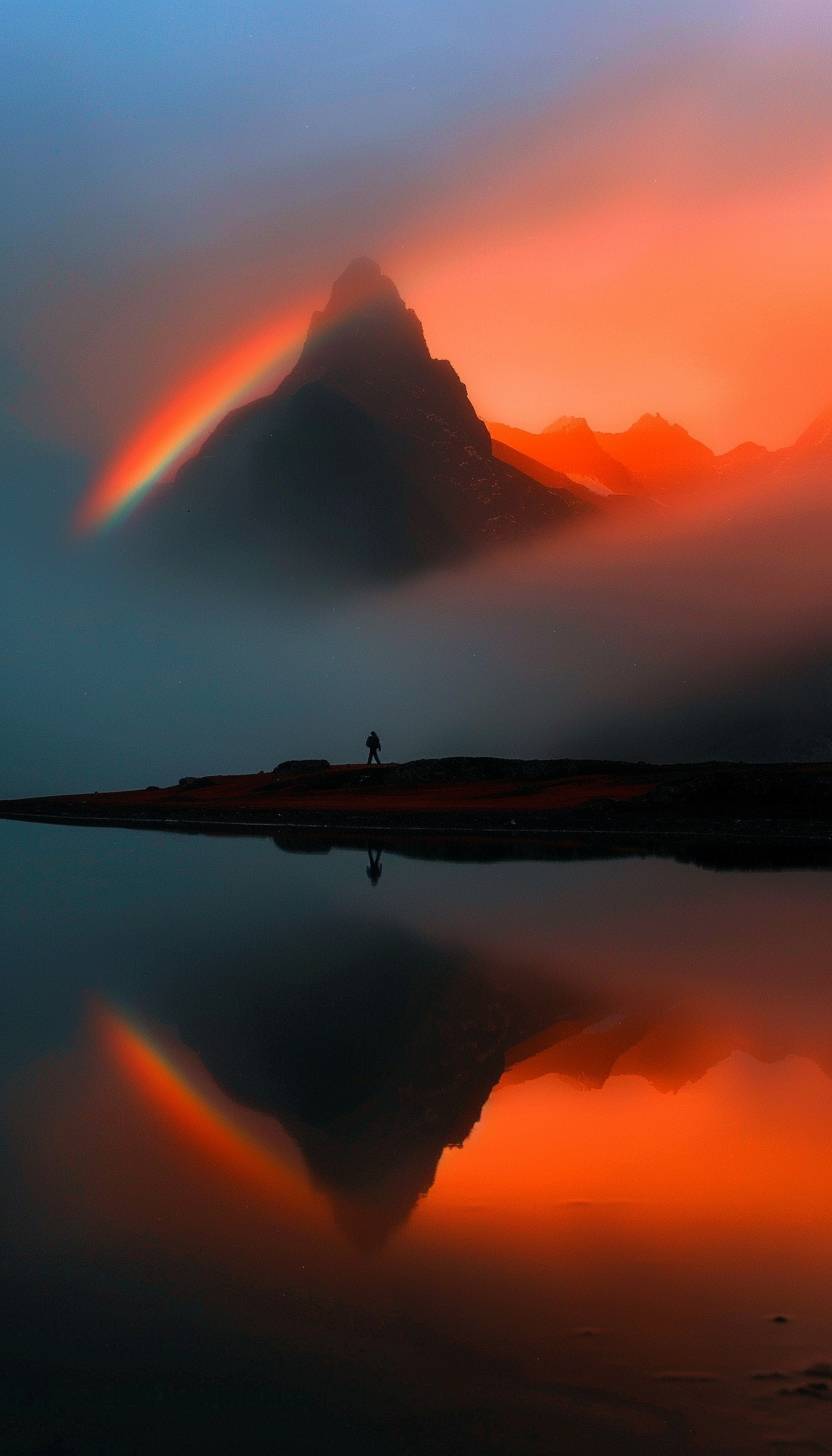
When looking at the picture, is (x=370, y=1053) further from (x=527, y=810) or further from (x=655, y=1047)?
(x=527, y=810)

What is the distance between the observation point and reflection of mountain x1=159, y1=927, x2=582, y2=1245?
7.52m

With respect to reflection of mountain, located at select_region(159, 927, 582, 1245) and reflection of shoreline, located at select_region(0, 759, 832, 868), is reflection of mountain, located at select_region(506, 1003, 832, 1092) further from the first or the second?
reflection of shoreline, located at select_region(0, 759, 832, 868)

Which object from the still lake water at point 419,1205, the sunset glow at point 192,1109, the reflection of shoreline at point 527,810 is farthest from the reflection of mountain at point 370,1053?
the reflection of shoreline at point 527,810

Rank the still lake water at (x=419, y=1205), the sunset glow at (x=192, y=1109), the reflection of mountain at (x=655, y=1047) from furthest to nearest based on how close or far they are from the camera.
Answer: the reflection of mountain at (x=655, y=1047) < the sunset glow at (x=192, y=1109) < the still lake water at (x=419, y=1205)

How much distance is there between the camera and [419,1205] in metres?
6.83

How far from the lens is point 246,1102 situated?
9.23 meters

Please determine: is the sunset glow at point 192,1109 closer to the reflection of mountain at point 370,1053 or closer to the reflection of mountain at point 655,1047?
the reflection of mountain at point 370,1053

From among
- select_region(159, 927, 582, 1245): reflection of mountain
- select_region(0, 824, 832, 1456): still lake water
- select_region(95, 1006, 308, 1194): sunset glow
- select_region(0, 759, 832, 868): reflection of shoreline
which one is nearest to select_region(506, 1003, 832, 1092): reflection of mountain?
select_region(0, 824, 832, 1456): still lake water

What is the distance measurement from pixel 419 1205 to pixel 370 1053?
3951 millimetres

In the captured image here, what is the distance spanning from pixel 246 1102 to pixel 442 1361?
4.50 meters

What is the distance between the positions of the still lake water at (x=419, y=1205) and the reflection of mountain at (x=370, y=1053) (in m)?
0.04

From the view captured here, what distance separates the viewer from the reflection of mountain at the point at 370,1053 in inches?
296

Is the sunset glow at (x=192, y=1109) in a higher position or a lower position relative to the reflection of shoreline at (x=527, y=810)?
lower

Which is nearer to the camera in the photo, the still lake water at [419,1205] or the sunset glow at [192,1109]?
the still lake water at [419,1205]
